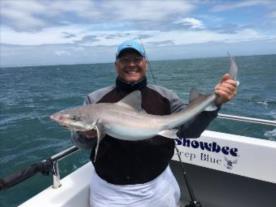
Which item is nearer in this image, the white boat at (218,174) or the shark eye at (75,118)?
the shark eye at (75,118)

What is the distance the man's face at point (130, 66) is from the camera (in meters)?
3.10

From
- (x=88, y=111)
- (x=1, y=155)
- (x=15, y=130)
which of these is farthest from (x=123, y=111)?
(x=15, y=130)

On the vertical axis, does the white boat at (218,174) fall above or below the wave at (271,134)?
above

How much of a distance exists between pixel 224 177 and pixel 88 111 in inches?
97.6

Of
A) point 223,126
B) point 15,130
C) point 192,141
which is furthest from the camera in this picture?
point 15,130

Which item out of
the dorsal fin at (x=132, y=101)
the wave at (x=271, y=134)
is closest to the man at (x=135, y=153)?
the dorsal fin at (x=132, y=101)

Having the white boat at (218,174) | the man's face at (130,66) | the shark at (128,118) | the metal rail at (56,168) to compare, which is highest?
the man's face at (130,66)

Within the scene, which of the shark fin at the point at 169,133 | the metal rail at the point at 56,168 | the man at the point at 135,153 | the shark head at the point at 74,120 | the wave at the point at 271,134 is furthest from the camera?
the wave at the point at 271,134

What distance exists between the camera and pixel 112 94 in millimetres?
3156

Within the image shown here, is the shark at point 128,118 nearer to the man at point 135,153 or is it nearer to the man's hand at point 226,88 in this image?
the man's hand at point 226,88

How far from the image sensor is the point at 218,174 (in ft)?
14.8

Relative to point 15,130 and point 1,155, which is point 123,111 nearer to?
point 1,155

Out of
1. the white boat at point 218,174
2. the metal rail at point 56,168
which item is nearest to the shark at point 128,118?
the metal rail at point 56,168

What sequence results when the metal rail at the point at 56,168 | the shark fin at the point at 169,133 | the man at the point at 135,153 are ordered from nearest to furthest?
the shark fin at the point at 169,133, the man at the point at 135,153, the metal rail at the point at 56,168
